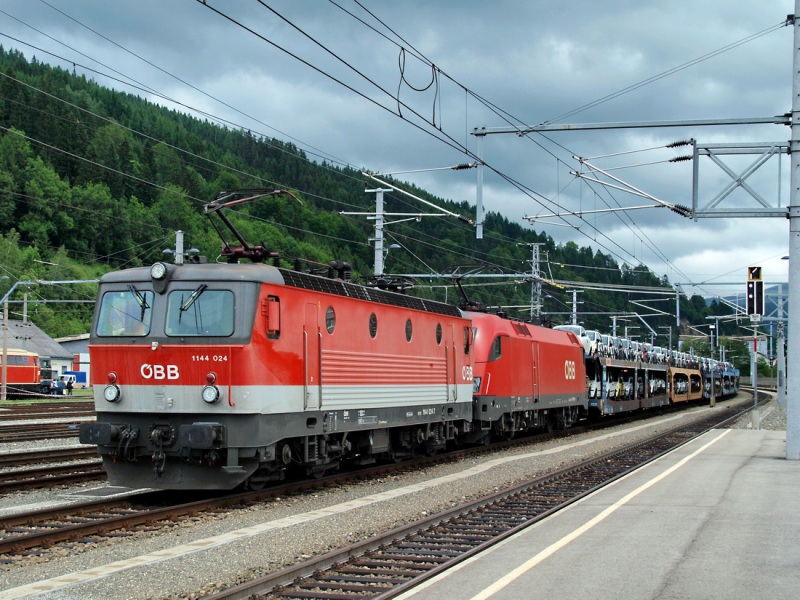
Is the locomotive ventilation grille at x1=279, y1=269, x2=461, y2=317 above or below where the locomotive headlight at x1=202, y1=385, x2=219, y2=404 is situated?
above

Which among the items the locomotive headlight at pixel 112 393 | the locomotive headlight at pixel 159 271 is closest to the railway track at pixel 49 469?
the locomotive headlight at pixel 112 393

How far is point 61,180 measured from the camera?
322ft

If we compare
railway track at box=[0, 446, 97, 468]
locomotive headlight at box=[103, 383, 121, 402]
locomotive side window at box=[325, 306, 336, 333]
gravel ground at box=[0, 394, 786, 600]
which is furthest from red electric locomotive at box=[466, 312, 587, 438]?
locomotive headlight at box=[103, 383, 121, 402]

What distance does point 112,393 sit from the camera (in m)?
13.7

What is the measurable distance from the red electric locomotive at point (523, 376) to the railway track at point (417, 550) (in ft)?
25.3

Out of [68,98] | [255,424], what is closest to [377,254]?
[255,424]

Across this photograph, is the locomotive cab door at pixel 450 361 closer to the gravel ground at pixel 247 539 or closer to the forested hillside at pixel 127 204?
the gravel ground at pixel 247 539

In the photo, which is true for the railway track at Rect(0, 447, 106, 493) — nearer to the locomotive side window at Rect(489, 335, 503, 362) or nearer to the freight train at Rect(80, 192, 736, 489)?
the freight train at Rect(80, 192, 736, 489)

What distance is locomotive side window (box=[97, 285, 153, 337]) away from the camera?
1385 cm

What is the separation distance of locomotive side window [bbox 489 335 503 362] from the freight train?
6.66 meters

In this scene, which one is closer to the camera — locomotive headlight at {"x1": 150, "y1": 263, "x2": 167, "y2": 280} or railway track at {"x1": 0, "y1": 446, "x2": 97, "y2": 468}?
locomotive headlight at {"x1": 150, "y1": 263, "x2": 167, "y2": 280}

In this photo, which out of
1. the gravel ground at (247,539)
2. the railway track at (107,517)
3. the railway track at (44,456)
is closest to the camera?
the gravel ground at (247,539)

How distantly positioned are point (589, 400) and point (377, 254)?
13253 millimetres

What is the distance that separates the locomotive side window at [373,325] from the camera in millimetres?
17078
